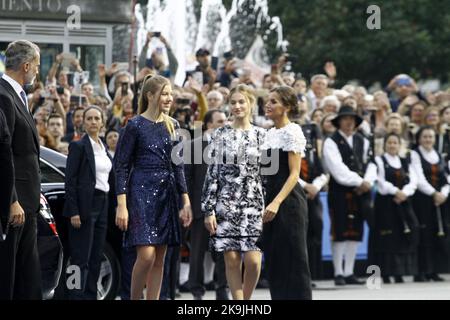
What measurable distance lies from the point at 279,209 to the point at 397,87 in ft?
28.5

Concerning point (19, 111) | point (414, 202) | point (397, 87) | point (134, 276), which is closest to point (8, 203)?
point (19, 111)

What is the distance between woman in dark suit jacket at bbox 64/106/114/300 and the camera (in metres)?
13.6

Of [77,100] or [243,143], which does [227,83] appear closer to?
[77,100]

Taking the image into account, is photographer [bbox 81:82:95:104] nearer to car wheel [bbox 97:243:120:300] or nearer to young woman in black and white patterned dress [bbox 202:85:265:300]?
car wheel [bbox 97:243:120:300]

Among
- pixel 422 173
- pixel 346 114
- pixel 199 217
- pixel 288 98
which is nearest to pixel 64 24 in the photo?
pixel 199 217

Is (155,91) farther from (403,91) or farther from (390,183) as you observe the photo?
(403,91)

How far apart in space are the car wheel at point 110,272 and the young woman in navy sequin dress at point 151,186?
258cm

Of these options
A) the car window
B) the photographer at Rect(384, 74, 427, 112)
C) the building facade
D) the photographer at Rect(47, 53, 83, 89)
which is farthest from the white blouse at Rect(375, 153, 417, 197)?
the car window

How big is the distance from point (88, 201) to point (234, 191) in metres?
2.04

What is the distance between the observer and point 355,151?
17438mm

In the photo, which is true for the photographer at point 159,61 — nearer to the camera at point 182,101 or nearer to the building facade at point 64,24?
the building facade at point 64,24

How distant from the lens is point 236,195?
12156 mm

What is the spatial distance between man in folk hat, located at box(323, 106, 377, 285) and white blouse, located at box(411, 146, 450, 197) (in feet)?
2.90

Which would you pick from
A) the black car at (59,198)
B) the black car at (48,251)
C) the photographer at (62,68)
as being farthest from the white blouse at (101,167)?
the photographer at (62,68)
